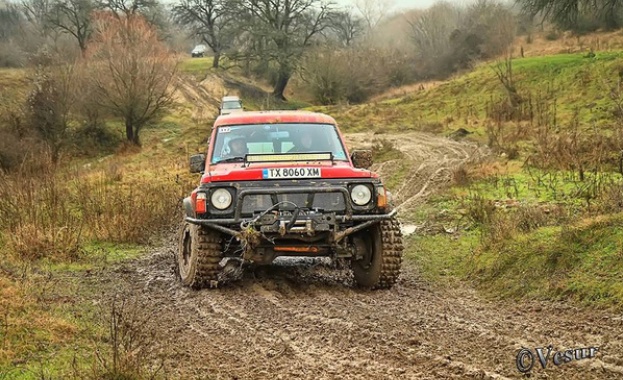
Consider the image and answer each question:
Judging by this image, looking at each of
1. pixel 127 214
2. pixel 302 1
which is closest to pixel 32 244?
pixel 127 214

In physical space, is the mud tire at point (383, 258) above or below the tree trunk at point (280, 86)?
below

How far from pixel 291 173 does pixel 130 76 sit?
94.1ft

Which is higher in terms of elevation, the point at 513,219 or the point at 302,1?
the point at 302,1

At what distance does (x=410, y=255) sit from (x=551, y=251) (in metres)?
3.04

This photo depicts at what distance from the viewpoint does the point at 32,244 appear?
32.7 feet

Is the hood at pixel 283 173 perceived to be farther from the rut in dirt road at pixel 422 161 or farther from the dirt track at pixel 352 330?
the rut in dirt road at pixel 422 161

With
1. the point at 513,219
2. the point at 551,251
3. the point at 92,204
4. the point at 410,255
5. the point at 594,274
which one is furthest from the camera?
the point at 92,204

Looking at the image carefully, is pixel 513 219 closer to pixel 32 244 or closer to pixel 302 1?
pixel 32 244

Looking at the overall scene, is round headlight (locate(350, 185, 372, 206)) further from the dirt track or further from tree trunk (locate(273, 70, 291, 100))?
tree trunk (locate(273, 70, 291, 100))

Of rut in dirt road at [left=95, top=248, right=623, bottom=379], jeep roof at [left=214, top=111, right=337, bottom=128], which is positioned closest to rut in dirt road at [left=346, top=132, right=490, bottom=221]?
jeep roof at [left=214, top=111, right=337, bottom=128]

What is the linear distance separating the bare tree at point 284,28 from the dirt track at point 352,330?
48.8 meters

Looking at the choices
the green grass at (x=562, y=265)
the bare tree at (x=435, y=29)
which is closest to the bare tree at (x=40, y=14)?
the bare tree at (x=435, y=29)

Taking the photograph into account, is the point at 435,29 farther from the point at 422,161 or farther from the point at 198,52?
the point at 422,161

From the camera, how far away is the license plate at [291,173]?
26.1ft
